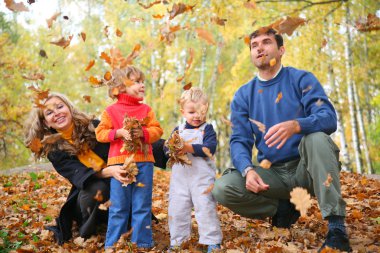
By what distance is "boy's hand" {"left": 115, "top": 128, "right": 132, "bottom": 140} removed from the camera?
323 cm

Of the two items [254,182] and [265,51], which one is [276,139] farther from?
[265,51]

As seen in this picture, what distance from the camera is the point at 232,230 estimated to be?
3746 mm

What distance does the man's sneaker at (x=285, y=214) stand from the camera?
3.38 m

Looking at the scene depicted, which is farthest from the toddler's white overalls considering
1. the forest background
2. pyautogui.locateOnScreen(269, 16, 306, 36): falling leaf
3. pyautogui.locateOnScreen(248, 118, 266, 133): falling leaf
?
the forest background

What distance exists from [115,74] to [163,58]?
14291 mm

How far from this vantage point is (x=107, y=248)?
10.7 feet

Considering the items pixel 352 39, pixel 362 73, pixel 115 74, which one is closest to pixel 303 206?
pixel 115 74

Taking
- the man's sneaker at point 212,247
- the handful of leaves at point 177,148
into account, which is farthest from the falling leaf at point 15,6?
the man's sneaker at point 212,247

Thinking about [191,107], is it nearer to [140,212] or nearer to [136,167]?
[136,167]

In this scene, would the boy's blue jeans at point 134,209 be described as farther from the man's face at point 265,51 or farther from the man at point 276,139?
the man's face at point 265,51

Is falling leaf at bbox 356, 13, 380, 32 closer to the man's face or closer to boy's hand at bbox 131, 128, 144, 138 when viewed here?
the man's face

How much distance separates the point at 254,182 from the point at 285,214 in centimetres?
65

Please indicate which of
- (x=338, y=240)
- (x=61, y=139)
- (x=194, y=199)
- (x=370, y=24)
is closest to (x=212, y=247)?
(x=194, y=199)

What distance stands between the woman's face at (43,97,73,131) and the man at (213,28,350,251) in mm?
1637
